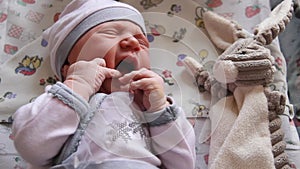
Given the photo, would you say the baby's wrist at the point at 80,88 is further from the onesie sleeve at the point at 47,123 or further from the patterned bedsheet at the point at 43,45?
the patterned bedsheet at the point at 43,45

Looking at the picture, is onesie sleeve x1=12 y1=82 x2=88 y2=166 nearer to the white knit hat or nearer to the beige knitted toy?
the white knit hat

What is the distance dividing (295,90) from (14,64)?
2.40ft

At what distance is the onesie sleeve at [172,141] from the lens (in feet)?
2.95

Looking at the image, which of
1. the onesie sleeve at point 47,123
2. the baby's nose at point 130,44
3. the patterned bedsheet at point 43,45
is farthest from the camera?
the patterned bedsheet at point 43,45

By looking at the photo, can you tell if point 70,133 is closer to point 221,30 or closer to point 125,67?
point 125,67

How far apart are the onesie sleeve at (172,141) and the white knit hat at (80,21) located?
0.76 ft

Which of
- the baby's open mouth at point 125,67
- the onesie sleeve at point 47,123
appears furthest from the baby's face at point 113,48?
the onesie sleeve at point 47,123

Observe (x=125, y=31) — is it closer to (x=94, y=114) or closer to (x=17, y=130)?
(x=94, y=114)

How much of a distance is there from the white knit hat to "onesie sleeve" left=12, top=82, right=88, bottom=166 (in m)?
0.16

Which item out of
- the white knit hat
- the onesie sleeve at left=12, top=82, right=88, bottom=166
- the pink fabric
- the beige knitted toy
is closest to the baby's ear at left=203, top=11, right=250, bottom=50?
the beige knitted toy

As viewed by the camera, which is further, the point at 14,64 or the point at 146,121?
the point at 14,64

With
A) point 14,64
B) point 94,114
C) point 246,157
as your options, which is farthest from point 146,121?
point 14,64

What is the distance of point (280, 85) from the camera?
44.1 inches

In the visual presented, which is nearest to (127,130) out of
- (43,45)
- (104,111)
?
(104,111)
